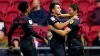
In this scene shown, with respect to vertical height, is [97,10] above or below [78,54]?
above

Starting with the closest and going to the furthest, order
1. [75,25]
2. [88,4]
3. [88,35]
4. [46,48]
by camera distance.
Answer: [75,25], [46,48], [88,35], [88,4]

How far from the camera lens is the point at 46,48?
9406 millimetres

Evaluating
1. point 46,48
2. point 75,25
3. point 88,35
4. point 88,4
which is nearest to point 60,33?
point 75,25

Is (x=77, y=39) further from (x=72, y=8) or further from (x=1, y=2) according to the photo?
(x=1, y=2)

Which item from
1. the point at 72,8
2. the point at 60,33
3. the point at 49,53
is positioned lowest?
the point at 49,53

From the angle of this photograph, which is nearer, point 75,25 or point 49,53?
point 75,25

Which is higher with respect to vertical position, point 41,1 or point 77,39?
point 41,1

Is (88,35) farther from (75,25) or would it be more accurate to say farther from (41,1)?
(75,25)

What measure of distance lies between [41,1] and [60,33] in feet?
13.2

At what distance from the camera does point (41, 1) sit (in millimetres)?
12078

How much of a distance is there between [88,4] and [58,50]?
390 centimetres

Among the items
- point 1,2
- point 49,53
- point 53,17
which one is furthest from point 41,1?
point 53,17

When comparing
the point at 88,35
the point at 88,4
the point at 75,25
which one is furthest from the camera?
the point at 88,4

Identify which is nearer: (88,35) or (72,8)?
(72,8)
